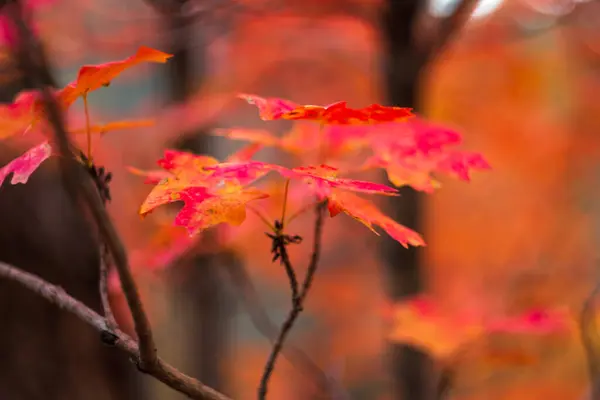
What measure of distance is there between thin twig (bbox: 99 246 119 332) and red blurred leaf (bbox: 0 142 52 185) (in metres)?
0.11

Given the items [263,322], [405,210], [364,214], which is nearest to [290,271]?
[364,214]

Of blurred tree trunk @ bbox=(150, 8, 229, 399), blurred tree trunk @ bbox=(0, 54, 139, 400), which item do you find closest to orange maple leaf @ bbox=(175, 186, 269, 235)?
blurred tree trunk @ bbox=(0, 54, 139, 400)

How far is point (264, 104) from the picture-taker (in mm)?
553

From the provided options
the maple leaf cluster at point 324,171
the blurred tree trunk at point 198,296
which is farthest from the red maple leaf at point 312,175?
the blurred tree trunk at point 198,296

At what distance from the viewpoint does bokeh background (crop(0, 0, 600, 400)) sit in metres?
1.41

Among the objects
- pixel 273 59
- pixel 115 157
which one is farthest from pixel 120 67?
pixel 115 157

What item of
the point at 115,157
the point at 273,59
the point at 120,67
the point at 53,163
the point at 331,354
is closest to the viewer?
the point at 120,67

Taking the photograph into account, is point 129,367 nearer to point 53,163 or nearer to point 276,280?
point 53,163

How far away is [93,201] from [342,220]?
2.27 m

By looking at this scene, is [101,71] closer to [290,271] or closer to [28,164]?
[28,164]

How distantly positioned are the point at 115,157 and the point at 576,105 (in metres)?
2.04

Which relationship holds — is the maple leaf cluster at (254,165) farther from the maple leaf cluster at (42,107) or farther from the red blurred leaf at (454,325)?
the red blurred leaf at (454,325)

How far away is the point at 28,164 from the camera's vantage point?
55 cm

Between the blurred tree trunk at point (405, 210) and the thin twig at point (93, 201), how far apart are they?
113cm
